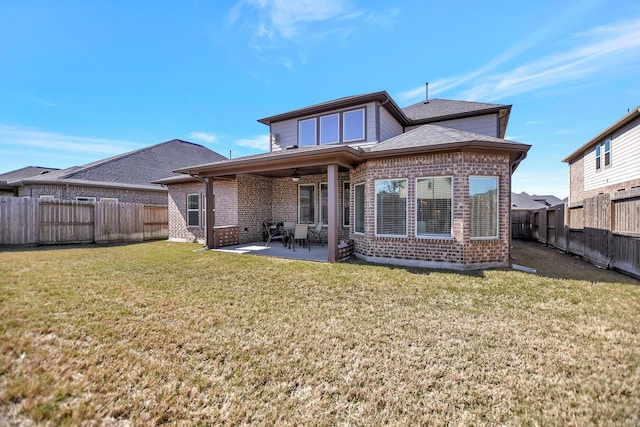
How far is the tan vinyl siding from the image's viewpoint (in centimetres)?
1172

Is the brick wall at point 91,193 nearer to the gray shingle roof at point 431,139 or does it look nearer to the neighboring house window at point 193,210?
A: the neighboring house window at point 193,210

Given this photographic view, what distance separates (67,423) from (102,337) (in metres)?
1.49

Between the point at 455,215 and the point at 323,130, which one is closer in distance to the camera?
the point at 455,215

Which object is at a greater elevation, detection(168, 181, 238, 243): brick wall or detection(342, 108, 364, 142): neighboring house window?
detection(342, 108, 364, 142): neighboring house window

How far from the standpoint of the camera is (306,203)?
39.5ft

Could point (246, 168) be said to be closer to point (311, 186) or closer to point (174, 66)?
point (311, 186)

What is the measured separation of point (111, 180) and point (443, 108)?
61.7 feet

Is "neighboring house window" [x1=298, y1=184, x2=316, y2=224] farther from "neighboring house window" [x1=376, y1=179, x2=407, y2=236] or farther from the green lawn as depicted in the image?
the green lawn

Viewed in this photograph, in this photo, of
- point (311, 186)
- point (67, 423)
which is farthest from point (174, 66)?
point (67, 423)

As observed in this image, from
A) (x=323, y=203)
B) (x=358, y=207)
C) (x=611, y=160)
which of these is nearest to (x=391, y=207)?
(x=358, y=207)

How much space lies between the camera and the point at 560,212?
11.2 metres

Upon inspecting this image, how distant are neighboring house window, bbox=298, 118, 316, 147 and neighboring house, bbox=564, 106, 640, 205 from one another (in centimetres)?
1081

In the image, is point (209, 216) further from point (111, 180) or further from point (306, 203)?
point (111, 180)

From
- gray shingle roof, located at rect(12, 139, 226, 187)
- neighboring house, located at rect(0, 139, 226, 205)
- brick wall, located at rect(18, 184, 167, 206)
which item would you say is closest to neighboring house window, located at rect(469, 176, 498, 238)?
gray shingle roof, located at rect(12, 139, 226, 187)
